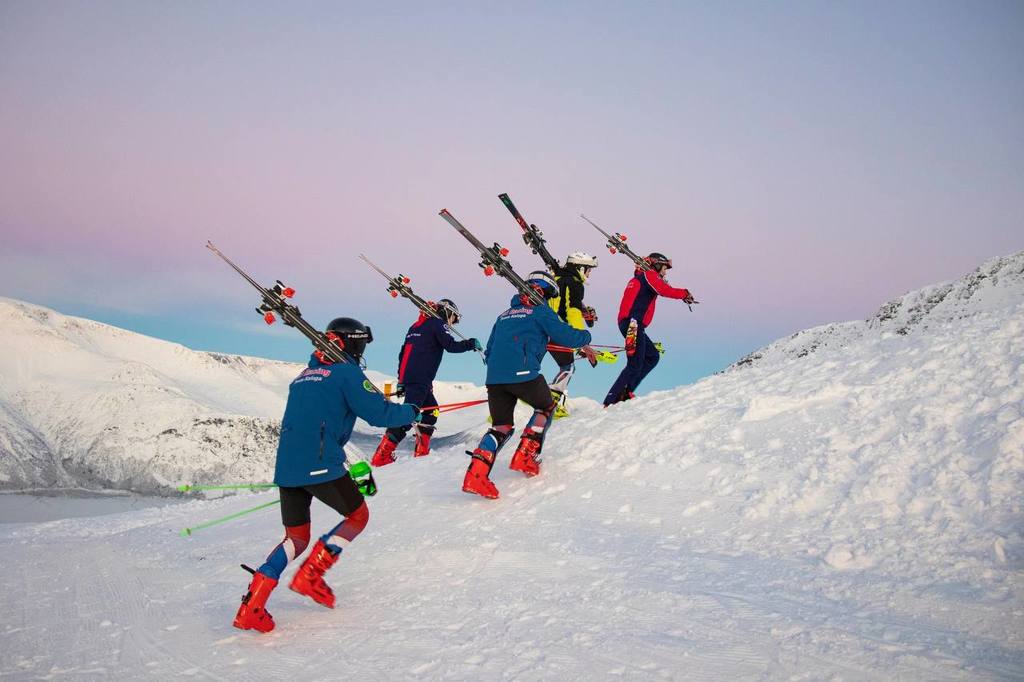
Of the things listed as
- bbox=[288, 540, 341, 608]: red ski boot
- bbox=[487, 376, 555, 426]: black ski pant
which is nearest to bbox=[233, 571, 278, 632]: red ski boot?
bbox=[288, 540, 341, 608]: red ski boot

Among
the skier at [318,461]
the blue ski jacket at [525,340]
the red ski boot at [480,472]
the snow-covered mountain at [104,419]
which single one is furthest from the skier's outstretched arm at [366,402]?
the snow-covered mountain at [104,419]

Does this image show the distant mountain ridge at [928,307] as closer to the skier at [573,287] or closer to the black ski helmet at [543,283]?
the skier at [573,287]

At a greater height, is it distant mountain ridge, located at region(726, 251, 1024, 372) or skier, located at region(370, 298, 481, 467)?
distant mountain ridge, located at region(726, 251, 1024, 372)

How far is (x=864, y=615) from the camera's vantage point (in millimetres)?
4664

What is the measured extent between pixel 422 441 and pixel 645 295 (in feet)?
15.8

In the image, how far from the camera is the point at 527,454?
8.59m

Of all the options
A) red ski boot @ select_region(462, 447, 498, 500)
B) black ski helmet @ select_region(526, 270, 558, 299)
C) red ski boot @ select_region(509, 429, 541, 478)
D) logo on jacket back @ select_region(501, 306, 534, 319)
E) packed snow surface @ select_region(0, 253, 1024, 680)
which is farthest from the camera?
black ski helmet @ select_region(526, 270, 558, 299)

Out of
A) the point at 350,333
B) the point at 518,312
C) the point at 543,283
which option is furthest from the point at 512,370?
the point at 350,333

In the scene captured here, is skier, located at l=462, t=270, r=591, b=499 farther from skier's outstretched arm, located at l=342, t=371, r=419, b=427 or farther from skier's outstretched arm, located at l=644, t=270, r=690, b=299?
skier's outstretched arm, located at l=644, t=270, r=690, b=299

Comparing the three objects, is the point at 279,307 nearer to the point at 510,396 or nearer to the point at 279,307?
the point at 279,307

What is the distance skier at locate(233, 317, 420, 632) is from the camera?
5516 millimetres

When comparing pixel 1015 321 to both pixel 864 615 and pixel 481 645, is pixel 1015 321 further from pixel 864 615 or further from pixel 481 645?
pixel 481 645

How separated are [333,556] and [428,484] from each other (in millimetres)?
4025

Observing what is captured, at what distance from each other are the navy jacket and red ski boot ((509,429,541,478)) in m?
4.38
